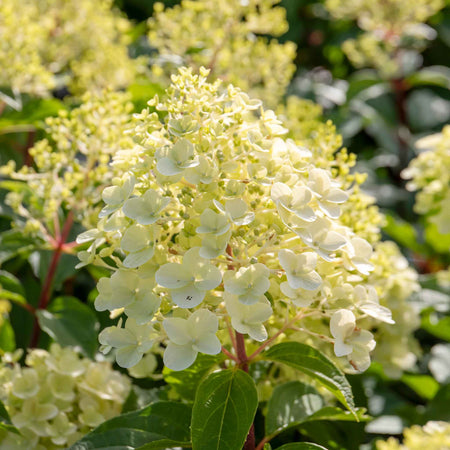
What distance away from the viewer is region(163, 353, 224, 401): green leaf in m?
0.85

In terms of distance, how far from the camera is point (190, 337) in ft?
2.33

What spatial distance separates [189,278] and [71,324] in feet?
1.70

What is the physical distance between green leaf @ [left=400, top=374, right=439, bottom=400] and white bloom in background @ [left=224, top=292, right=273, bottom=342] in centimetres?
82

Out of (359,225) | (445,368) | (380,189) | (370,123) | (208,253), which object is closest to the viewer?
(208,253)

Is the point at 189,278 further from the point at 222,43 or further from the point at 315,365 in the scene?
the point at 222,43

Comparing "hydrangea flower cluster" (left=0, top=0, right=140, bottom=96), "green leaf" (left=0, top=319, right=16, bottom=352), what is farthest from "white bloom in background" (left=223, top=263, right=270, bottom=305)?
"hydrangea flower cluster" (left=0, top=0, right=140, bottom=96)

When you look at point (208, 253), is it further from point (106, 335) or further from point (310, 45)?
point (310, 45)

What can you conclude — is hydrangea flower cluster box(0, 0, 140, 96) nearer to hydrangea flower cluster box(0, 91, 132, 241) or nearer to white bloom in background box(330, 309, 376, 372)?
hydrangea flower cluster box(0, 91, 132, 241)

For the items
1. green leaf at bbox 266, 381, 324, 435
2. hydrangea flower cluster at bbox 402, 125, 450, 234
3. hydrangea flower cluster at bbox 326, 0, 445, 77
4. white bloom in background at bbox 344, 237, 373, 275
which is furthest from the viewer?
hydrangea flower cluster at bbox 326, 0, 445, 77

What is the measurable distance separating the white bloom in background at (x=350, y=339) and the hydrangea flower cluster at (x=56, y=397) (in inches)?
16.9

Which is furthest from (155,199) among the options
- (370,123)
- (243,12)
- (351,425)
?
(370,123)

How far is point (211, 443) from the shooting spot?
748mm

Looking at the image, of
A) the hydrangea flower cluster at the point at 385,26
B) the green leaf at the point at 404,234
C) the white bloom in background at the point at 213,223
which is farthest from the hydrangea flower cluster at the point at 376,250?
the hydrangea flower cluster at the point at 385,26

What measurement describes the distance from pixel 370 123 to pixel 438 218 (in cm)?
79
